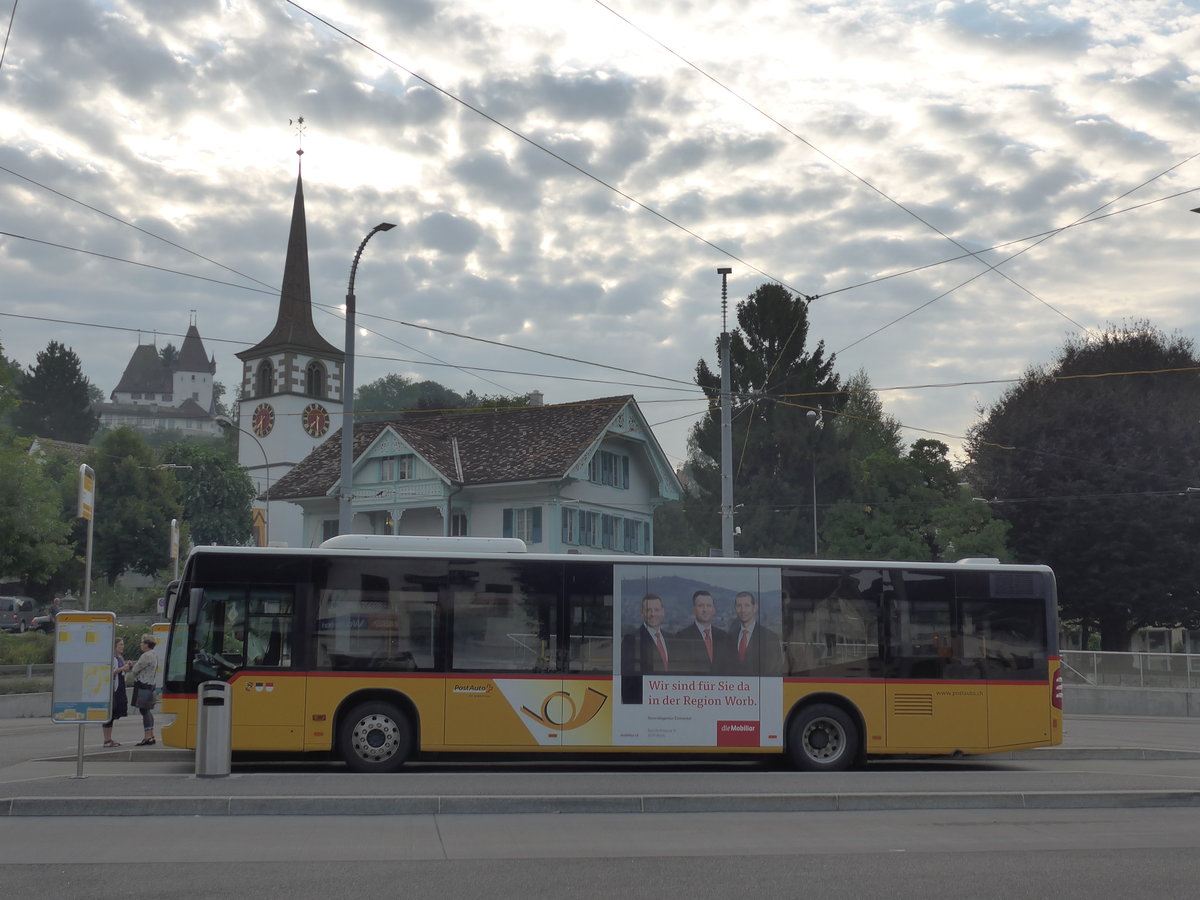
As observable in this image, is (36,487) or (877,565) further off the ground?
(36,487)

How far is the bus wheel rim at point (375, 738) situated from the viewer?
16016mm

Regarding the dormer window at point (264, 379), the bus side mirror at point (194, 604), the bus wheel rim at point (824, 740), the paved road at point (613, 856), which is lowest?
the paved road at point (613, 856)

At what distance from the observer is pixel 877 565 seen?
17.3 metres

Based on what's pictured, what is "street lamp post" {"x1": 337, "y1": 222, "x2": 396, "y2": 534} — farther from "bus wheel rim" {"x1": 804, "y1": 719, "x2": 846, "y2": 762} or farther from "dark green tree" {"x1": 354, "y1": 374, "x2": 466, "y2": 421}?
"dark green tree" {"x1": 354, "y1": 374, "x2": 466, "y2": 421}

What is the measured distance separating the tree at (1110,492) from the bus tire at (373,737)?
3529 cm

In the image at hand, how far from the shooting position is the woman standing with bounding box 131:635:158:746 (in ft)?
66.2

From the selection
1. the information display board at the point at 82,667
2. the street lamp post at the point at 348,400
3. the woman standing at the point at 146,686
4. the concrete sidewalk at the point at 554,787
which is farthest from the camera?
the street lamp post at the point at 348,400

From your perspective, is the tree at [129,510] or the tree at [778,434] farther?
the tree at [129,510]

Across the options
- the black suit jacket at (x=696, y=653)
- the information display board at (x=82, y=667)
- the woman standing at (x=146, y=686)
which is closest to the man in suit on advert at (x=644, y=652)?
the black suit jacket at (x=696, y=653)

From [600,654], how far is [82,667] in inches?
234

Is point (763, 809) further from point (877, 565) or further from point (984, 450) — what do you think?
point (984, 450)

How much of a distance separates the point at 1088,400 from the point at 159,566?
60440 millimetres

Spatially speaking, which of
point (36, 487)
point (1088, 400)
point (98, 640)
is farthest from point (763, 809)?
point (1088, 400)

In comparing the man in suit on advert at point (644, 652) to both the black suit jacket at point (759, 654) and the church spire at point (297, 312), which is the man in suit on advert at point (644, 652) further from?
the church spire at point (297, 312)
